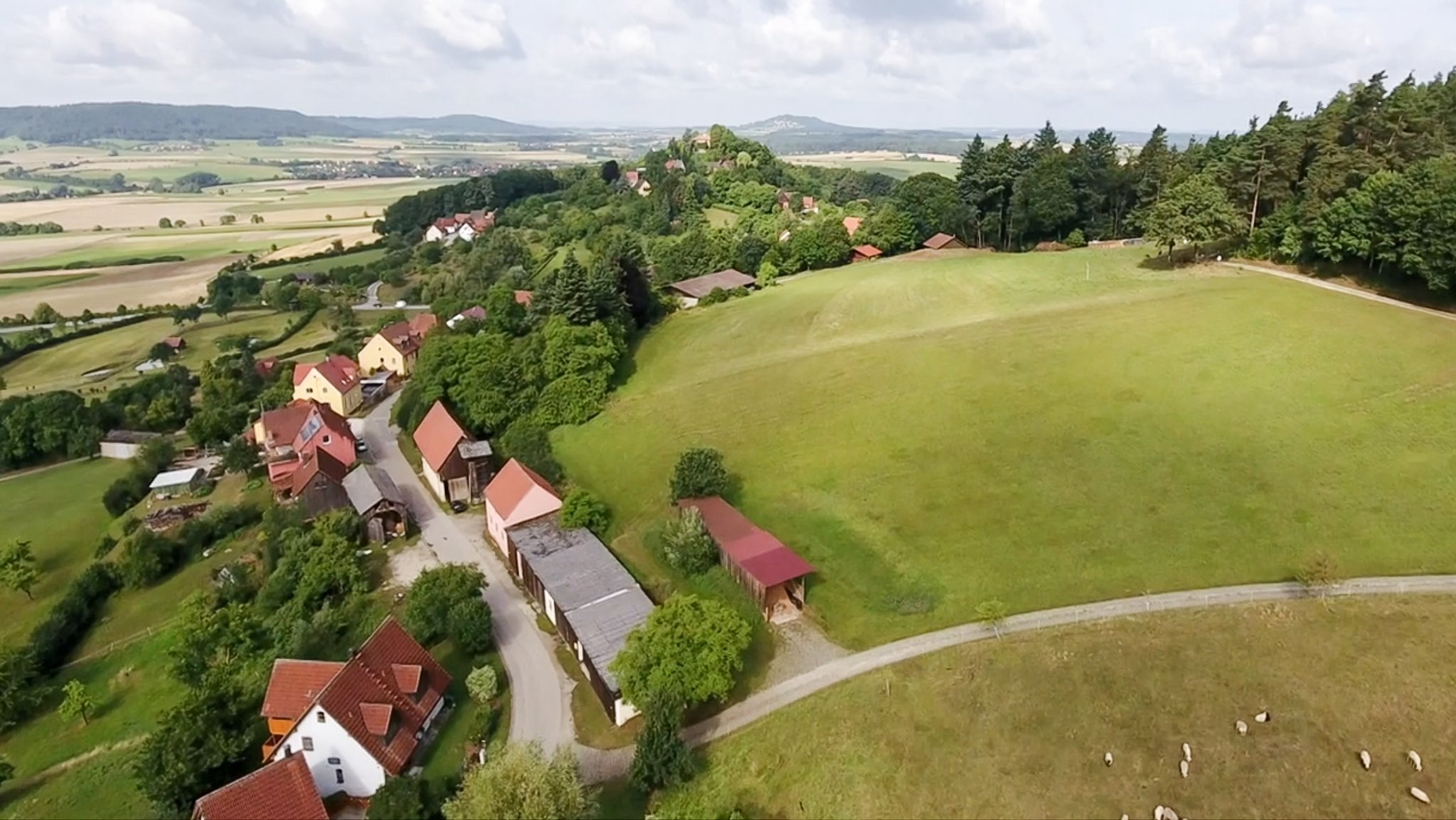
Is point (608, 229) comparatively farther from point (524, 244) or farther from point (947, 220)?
point (947, 220)

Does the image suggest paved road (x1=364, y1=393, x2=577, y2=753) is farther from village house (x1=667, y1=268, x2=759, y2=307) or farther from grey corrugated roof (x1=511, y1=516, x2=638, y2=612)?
village house (x1=667, y1=268, x2=759, y2=307)

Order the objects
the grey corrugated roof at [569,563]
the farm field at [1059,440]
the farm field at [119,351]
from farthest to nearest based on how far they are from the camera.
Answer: the farm field at [119,351], the grey corrugated roof at [569,563], the farm field at [1059,440]

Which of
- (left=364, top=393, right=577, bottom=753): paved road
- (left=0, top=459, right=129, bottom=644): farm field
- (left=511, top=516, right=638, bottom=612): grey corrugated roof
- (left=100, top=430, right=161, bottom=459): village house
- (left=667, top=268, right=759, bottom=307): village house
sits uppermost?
(left=667, top=268, right=759, bottom=307): village house

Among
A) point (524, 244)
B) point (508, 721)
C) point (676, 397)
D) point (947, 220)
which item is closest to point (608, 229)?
A: point (524, 244)

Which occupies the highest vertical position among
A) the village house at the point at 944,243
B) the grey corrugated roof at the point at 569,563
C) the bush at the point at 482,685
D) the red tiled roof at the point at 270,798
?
the village house at the point at 944,243

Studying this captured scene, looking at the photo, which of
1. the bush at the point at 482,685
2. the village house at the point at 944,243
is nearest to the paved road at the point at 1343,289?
the village house at the point at 944,243

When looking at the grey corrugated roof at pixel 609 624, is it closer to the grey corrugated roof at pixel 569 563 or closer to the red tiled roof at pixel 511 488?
the grey corrugated roof at pixel 569 563

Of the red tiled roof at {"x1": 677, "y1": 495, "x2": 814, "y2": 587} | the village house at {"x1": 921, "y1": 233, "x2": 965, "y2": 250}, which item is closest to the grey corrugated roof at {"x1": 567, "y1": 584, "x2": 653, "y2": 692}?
the red tiled roof at {"x1": 677, "y1": 495, "x2": 814, "y2": 587}
